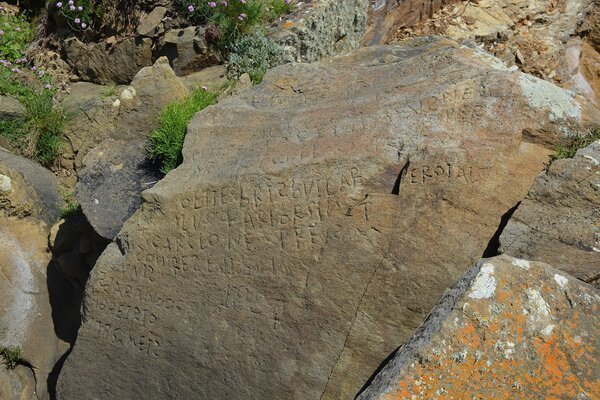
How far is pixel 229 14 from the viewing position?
263 inches

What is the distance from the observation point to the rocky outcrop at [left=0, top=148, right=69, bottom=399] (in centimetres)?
559

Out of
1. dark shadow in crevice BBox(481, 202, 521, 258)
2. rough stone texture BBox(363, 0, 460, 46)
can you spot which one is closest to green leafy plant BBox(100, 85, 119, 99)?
rough stone texture BBox(363, 0, 460, 46)

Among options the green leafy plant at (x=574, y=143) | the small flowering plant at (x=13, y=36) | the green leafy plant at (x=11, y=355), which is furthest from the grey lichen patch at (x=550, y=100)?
the small flowering plant at (x=13, y=36)

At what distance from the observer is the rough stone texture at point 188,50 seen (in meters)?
6.73

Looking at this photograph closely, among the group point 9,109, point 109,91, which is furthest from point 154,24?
point 9,109

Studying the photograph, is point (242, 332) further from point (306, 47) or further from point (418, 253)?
point (306, 47)

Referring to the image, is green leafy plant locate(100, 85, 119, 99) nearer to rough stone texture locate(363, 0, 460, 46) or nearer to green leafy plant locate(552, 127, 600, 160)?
rough stone texture locate(363, 0, 460, 46)

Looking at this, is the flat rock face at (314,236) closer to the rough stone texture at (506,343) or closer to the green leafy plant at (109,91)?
the rough stone texture at (506,343)

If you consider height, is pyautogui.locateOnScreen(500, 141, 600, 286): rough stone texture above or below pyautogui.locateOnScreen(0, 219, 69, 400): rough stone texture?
above

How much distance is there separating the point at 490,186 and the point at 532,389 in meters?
1.44

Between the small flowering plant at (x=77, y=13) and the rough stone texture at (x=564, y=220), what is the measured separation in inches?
194

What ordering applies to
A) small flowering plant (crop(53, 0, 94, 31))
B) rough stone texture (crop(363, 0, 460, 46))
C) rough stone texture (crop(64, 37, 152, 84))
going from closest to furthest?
rough stone texture (crop(64, 37, 152, 84))
small flowering plant (crop(53, 0, 94, 31))
rough stone texture (crop(363, 0, 460, 46))

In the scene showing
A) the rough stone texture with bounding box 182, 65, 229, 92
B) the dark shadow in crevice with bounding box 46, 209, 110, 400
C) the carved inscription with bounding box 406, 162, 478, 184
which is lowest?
the dark shadow in crevice with bounding box 46, 209, 110, 400

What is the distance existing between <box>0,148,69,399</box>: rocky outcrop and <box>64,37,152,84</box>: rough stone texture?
1446 millimetres
